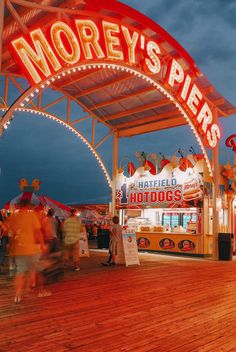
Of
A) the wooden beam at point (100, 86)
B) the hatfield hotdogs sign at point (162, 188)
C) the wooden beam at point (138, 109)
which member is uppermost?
the wooden beam at point (100, 86)

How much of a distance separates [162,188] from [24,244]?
1128cm

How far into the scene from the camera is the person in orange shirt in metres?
5.84

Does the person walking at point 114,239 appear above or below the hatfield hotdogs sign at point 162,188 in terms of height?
below

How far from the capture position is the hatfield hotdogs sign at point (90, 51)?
794 centimetres

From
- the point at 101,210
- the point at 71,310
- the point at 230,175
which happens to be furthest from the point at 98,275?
the point at 101,210

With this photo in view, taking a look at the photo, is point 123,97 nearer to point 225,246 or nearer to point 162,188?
point 162,188

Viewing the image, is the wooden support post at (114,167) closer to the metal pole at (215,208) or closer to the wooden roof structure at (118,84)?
the wooden roof structure at (118,84)

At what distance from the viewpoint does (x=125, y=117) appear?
17.3m

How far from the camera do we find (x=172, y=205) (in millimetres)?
16062

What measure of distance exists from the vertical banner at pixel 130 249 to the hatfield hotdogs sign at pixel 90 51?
4630 millimetres

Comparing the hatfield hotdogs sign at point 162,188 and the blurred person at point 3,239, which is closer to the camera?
the blurred person at point 3,239

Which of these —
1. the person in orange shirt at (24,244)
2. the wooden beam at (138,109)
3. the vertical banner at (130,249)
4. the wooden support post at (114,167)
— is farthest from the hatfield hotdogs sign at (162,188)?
the person in orange shirt at (24,244)

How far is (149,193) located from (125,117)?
3.62 m

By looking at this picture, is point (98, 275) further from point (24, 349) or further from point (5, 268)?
point (24, 349)
